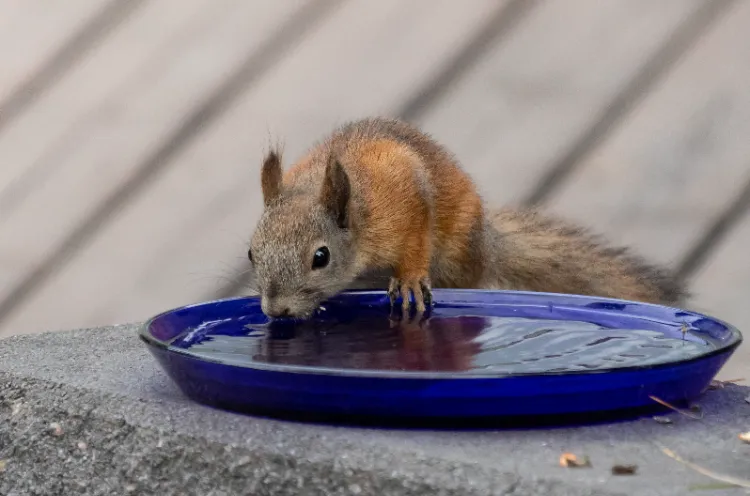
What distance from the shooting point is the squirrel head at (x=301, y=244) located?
161 cm

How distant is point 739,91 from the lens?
2.59 meters

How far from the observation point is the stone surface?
34.7 inches

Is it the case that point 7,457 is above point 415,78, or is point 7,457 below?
below

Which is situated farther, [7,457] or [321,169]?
[321,169]

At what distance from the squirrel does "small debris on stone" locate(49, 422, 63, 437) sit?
39cm

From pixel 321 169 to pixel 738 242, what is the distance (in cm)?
102

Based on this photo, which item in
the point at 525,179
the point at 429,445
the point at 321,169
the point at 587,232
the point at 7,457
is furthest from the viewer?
the point at 525,179

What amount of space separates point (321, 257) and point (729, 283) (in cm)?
103

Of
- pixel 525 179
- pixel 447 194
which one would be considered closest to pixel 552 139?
pixel 525 179

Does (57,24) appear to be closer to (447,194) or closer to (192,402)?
(447,194)

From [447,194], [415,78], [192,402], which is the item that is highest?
[415,78]

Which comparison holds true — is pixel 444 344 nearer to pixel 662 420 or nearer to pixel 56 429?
pixel 662 420

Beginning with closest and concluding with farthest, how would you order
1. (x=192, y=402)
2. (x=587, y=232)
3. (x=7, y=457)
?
(x=192, y=402)
(x=7, y=457)
(x=587, y=232)

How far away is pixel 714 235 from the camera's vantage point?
2393mm
